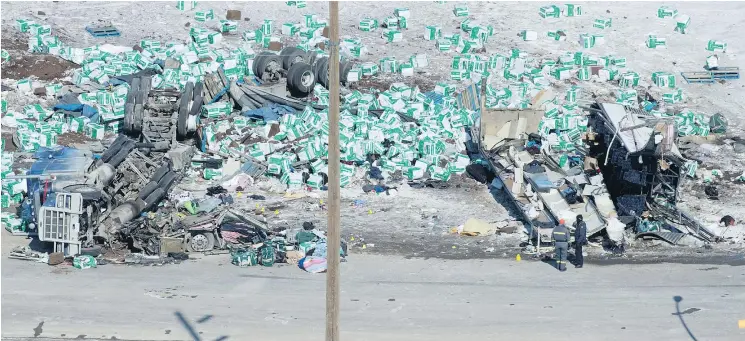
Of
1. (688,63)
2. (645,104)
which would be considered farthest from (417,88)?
(688,63)

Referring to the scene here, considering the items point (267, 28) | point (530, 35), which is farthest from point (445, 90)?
point (267, 28)

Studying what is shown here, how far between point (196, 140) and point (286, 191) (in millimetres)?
3222

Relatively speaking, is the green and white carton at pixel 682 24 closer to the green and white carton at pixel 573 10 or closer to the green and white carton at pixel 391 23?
the green and white carton at pixel 573 10

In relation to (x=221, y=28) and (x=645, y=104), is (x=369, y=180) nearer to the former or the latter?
(x=645, y=104)

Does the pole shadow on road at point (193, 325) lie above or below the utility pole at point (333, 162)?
below

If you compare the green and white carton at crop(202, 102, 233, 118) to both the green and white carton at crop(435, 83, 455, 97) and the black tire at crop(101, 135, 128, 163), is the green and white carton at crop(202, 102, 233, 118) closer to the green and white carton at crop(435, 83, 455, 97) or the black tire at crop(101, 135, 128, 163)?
the black tire at crop(101, 135, 128, 163)

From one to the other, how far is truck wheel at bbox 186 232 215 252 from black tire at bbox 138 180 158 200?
5.72 ft

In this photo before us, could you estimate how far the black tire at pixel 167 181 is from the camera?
2214cm

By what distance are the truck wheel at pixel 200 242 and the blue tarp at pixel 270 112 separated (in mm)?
6664

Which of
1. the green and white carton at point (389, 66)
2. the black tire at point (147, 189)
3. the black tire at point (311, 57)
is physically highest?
the black tire at point (311, 57)

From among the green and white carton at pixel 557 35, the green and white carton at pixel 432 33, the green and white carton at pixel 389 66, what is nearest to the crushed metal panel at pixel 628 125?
the green and white carton at pixel 389 66

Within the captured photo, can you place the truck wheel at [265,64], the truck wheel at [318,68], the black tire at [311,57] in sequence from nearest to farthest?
the truck wheel at [318,68] → the truck wheel at [265,64] → the black tire at [311,57]

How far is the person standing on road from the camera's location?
19625mm

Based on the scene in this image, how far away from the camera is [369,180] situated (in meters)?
24.4
